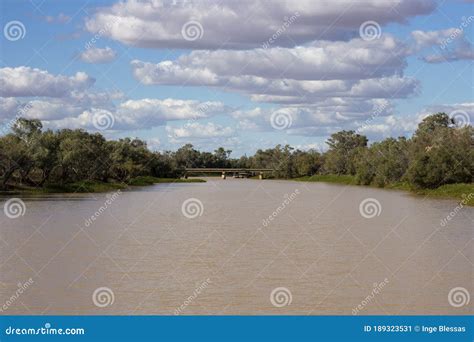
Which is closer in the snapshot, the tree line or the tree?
the tree line

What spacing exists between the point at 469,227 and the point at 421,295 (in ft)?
55.7

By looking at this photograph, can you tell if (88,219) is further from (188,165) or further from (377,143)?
(188,165)

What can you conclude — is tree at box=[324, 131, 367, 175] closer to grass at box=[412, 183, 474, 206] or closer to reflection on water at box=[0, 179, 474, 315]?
grass at box=[412, 183, 474, 206]

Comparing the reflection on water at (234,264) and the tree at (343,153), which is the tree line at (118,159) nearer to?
the tree at (343,153)

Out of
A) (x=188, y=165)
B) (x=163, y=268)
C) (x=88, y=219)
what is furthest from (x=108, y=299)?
(x=188, y=165)

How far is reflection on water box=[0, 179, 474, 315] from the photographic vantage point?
17922 millimetres

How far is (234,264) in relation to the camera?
2358 cm

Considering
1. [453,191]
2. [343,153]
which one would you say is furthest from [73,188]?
[343,153]

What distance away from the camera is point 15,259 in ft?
79.8

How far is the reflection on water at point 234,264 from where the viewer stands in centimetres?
1792

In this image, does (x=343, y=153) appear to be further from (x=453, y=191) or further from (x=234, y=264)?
(x=234, y=264)

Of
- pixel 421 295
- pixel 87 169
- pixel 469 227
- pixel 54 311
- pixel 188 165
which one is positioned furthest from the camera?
pixel 188 165

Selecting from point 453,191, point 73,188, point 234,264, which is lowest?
point 73,188

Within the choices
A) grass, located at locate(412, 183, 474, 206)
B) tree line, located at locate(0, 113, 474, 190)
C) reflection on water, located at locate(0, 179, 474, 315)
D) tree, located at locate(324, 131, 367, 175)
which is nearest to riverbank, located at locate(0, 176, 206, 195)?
tree line, located at locate(0, 113, 474, 190)
